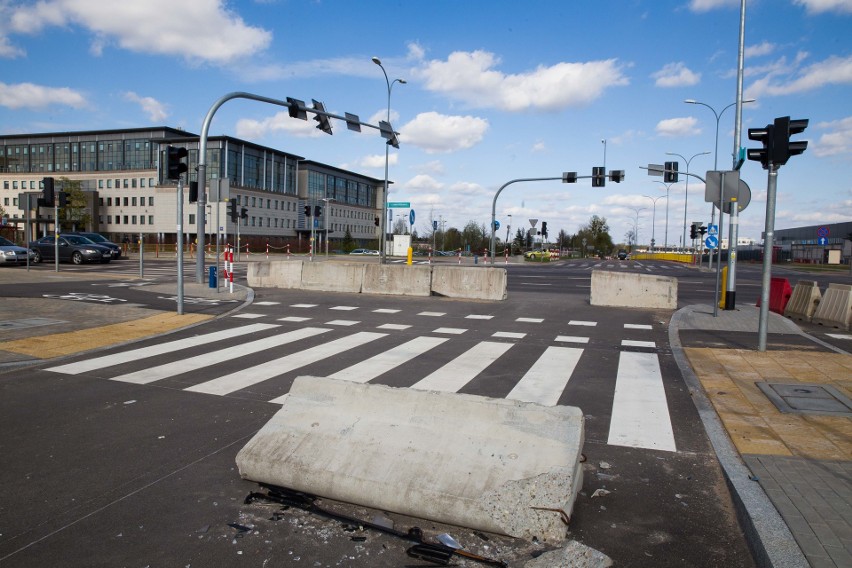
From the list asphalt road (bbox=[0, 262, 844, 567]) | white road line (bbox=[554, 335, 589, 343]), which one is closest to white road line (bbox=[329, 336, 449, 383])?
asphalt road (bbox=[0, 262, 844, 567])

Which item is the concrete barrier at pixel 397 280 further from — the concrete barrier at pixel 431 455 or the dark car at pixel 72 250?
the dark car at pixel 72 250

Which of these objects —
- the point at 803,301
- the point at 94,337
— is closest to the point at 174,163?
the point at 94,337

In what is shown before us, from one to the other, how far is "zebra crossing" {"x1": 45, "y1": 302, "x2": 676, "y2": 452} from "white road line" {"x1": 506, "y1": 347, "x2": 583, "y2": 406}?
0.04 feet

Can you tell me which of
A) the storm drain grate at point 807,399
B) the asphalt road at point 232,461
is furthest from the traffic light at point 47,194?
the storm drain grate at point 807,399

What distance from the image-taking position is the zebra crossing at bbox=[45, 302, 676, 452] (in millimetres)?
6750

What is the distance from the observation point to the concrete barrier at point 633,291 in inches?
623

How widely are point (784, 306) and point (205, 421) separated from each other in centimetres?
1556

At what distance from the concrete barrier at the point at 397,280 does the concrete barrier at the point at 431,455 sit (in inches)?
517

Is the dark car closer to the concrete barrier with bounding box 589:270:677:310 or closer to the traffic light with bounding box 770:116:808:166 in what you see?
the concrete barrier with bounding box 589:270:677:310

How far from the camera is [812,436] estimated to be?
5.29m

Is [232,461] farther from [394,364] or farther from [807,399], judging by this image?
[807,399]

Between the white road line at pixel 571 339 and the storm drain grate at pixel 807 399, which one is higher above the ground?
the storm drain grate at pixel 807 399

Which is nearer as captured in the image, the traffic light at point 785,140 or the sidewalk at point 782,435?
the sidewalk at point 782,435

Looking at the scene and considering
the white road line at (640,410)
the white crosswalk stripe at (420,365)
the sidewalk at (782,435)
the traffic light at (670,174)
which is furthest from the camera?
the traffic light at (670,174)
